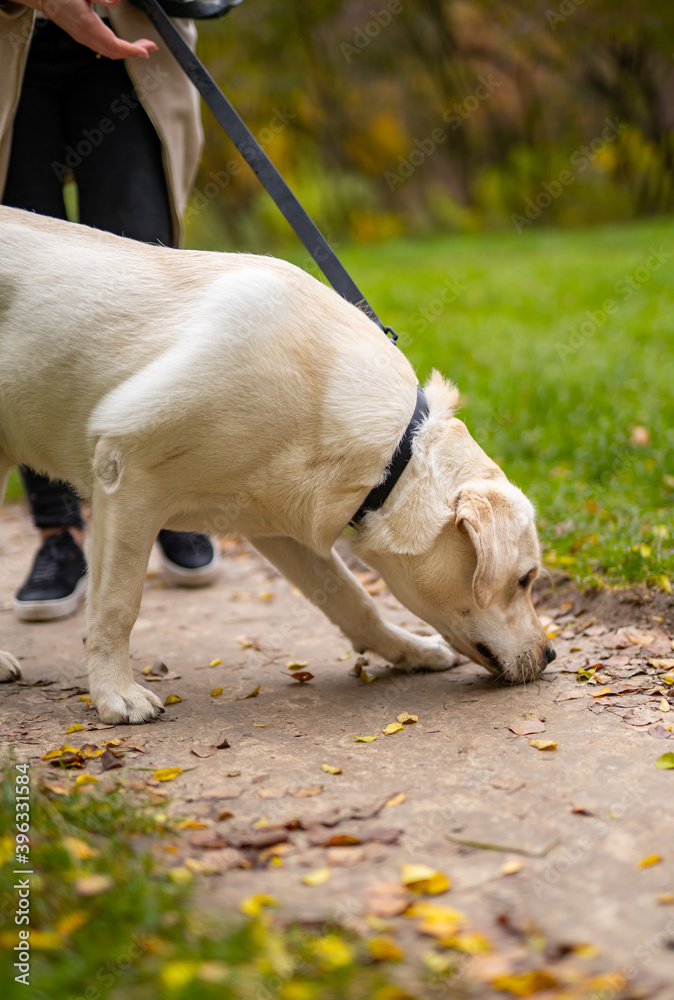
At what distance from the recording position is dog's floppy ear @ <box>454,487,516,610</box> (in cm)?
262

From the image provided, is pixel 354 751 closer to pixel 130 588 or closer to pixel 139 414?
pixel 130 588

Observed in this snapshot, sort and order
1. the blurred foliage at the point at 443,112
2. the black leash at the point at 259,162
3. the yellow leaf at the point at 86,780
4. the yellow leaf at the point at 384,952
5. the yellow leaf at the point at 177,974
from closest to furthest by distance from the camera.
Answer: the yellow leaf at the point at 177,974, the yellow leaf at the point at 384,952, the yellow leaf at the point at 86,780, the black leash at the point at 259,162, the blurred foliage at the point at 443,112

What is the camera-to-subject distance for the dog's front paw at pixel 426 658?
3.23 m

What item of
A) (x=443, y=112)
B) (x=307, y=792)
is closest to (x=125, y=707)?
(x=307, y=792)

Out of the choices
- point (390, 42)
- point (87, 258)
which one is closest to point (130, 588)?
point (87, 258)

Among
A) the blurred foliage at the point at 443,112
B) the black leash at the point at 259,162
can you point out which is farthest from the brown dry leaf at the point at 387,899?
the blurred foliage at the point at 443,112

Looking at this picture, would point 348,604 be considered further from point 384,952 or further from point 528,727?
point 384,952

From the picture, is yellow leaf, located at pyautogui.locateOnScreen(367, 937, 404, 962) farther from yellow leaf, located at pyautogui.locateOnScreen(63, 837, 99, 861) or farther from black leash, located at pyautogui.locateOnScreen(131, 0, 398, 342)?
black leash, located at pyautogui.locateOnScreen(131, 0, 398, 342)

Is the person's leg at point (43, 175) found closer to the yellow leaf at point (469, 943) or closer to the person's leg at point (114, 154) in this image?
the person's leg at point (114, 154)

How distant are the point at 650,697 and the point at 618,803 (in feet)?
2.48

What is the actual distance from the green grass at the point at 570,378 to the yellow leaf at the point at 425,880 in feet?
6.81

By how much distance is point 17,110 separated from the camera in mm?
3359

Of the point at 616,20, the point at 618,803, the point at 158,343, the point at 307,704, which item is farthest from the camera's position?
the point at 616,20

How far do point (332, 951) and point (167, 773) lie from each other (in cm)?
88
